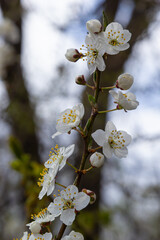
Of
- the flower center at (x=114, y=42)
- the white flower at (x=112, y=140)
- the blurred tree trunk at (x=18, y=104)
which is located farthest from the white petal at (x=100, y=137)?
the blurred tree trunk at (x=18, y=104)

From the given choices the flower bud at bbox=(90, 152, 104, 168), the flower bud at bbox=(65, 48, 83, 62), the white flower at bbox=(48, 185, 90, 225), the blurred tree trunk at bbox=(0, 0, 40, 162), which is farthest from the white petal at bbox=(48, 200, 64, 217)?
the blurred tree trunk at bbox=(0, 0, 40, 162)

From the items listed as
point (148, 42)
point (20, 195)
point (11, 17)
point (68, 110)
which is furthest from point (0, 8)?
point (68, 110)

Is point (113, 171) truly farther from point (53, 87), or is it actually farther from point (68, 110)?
point (68, 110)

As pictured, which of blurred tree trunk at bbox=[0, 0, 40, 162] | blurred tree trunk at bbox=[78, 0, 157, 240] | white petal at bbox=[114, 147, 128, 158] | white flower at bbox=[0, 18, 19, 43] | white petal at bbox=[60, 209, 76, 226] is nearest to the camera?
white petal at bbox=[60, 209, 76, 226]

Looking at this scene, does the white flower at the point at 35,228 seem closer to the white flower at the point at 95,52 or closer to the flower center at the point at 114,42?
the white flower at the point at 95,52

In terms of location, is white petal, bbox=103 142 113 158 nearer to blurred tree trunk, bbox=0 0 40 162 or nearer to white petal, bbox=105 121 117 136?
white petal, bbox=105 121 117 136

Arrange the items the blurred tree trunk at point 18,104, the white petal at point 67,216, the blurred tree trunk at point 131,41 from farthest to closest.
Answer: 1. the blurred tree trunk at point 18,104
2. the blurred tree trunk at point 131,41
3. the white petal at point 67,216

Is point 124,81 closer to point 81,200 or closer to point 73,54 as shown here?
point 73,54
